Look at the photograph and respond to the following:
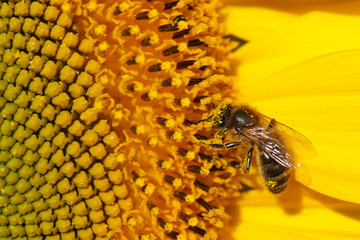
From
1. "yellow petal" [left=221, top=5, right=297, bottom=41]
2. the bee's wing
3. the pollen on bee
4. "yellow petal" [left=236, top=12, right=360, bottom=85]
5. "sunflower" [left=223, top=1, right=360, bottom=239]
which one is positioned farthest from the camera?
"yellow petal" [left=221, top=5, right=297, bottom=41]

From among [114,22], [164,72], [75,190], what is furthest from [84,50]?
[75,190]

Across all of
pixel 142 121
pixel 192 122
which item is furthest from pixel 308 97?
pixel 142 121

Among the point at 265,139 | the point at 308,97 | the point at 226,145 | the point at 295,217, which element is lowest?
the point at 295,217

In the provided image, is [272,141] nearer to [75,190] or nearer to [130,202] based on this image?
[130,202]

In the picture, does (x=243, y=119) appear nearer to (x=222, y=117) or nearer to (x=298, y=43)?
(x=222, y=117)

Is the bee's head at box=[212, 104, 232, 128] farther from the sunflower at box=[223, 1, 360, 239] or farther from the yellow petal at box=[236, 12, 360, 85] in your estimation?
the yellow petal at box=[236, 12, 360, 85]

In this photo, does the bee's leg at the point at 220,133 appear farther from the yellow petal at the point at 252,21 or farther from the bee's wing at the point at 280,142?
the yellow petal at the point at 252,21

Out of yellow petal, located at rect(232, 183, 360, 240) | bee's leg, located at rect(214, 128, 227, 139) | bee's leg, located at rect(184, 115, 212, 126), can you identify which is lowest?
yellow petal, located at rect(232, 183, 360, 240)

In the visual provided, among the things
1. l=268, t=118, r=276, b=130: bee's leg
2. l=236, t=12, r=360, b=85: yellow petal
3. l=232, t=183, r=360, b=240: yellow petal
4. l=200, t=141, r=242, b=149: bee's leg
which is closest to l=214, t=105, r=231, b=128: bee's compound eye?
l=200, t=141, r=242, b=149: bee's leg
